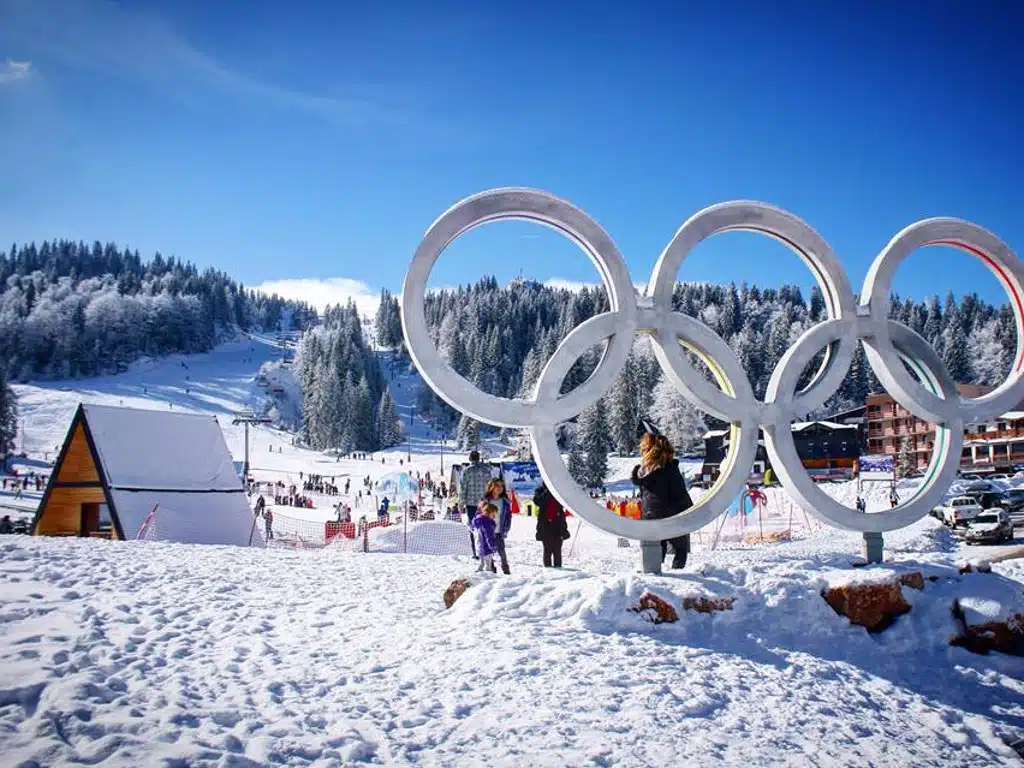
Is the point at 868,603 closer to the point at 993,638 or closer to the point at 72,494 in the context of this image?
the point at 993,638

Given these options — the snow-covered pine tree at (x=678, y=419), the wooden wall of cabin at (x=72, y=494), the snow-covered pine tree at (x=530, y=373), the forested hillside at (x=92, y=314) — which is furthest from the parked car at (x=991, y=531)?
the forested hillside at (x=92, y=314)

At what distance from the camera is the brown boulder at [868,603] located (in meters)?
8.37

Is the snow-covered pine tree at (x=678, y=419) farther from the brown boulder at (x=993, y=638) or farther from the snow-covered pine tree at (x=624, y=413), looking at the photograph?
the brown boulder at (x=993, y=638)

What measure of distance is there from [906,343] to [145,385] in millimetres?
132943

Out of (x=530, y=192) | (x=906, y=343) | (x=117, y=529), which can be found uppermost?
(x=530, y=192)

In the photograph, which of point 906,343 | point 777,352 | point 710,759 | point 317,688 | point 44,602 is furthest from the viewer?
point 777,352

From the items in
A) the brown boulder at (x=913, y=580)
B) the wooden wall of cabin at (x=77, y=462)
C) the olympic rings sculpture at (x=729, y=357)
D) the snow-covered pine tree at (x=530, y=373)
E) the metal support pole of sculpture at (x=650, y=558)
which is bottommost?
the brown boulder at (x=913, y=580)

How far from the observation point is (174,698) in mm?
5148

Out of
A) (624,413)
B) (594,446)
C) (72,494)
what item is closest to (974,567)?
(72,494)

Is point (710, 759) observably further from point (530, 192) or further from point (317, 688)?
point (530, 192)

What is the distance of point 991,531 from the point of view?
66.2 ft

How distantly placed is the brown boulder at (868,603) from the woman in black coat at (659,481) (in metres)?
2.03

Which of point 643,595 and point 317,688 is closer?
point 317,688

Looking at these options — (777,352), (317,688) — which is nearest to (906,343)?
(317,688)
